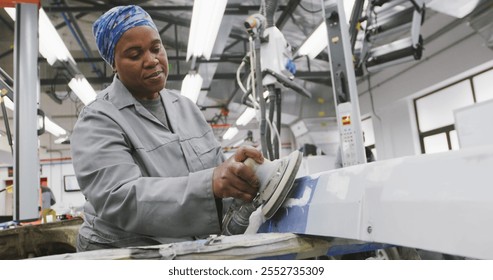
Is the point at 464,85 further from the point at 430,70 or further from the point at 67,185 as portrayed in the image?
the point at 67,185

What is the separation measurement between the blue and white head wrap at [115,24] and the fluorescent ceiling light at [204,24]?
1.74m

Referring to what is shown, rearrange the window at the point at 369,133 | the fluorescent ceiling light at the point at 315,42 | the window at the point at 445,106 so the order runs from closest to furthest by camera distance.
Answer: the fluorescent ceiling light at the point at 315,42 → the window at the point at 445,106 → the window at the point at 369,133

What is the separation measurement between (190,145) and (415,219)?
728 millimetres

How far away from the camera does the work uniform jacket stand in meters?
0.83

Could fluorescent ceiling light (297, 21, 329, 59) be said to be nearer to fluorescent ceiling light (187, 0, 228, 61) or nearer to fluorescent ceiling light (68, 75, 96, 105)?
fluorescent ceiling light (187, 0, 228, 61)

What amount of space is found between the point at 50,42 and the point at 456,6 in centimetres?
371

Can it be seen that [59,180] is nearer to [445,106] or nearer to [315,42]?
[315,42]

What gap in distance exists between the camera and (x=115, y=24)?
3.31 feet

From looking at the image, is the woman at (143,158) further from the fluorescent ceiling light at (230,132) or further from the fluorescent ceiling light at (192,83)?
the fluorescent ceiling light at (230,132)

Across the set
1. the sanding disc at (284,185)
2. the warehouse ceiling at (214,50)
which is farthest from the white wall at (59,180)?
the sanding disc at (284,185)

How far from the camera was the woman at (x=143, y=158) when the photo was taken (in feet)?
2.71

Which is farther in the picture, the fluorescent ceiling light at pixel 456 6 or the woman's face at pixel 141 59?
the fluorescent ceiling light at pixel 456 6

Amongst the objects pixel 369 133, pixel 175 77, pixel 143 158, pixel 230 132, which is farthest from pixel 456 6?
pixel 230 132

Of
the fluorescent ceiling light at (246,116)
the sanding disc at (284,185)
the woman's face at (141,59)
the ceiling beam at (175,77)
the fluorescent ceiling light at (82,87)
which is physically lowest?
the sanding disc at (284,185)
